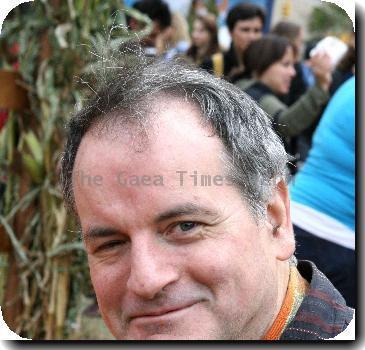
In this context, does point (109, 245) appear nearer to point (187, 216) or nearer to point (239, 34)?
point (187, 216)

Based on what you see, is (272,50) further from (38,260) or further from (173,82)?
(173,82)

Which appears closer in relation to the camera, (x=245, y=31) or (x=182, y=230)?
(x=182, y=230)

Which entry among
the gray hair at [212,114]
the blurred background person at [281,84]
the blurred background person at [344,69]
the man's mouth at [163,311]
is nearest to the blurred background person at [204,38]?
the blurred background person at [281,84]

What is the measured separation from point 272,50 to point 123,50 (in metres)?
2.01

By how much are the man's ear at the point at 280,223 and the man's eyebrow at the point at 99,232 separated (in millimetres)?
312

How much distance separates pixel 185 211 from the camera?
122cm

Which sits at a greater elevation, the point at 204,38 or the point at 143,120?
the point at 143,120

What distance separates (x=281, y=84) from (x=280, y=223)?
2114 millimetres

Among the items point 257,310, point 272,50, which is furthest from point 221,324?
point 272,50

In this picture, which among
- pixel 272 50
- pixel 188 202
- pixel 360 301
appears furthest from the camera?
pixel 272 50

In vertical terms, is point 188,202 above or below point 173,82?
below

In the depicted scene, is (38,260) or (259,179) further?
(38,260)

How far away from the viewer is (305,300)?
4.47ft

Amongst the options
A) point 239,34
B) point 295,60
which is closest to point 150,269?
point 239,34
